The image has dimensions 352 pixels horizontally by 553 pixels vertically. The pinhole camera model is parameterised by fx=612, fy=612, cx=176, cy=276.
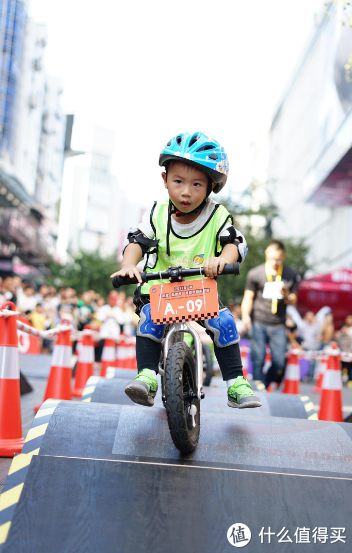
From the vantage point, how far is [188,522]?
2.74m

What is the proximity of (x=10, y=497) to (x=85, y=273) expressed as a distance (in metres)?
40.3

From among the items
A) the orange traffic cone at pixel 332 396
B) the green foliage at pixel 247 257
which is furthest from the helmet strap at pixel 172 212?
the green foliage at pixel 247 257

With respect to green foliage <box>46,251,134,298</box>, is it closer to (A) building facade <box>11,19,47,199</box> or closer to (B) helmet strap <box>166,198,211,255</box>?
(A) building facade <box>11,19,47,199</box>

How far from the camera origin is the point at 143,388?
3477mm

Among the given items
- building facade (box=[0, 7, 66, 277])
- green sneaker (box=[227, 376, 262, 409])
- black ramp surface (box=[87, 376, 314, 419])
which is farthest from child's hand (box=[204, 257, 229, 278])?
building facade (box=[0, 7, 66, 277])

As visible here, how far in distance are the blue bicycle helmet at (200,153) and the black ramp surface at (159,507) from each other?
1735mm

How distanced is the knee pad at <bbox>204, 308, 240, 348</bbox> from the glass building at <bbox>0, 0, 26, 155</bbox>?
135ft

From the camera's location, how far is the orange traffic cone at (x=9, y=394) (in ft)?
15.4

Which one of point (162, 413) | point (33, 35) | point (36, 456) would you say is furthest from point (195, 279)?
point (33, 35)

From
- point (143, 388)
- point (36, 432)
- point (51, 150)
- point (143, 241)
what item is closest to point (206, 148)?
point (143, 241)

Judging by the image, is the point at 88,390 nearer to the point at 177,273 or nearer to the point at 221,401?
the point at 221,401

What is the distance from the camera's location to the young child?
145 inches

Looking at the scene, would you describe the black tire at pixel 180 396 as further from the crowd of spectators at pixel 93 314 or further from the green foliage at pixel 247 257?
the green foliage at pixel 247 257

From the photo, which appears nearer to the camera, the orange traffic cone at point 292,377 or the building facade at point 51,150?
the orange traffic cone at point 292,377
